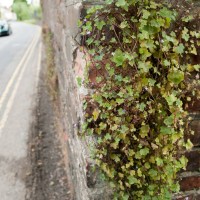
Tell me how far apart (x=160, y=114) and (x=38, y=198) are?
5.93 feet

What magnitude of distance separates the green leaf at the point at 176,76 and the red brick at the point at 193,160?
1.58ft

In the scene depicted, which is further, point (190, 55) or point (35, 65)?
point (35, 65)

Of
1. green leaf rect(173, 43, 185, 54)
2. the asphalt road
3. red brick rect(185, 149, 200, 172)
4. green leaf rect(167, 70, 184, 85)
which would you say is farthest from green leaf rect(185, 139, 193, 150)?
the asphalt road

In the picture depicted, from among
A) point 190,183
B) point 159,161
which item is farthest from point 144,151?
point 190,183

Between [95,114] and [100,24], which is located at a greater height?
[100,24]

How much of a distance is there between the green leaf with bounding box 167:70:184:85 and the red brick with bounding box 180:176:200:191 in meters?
0.63

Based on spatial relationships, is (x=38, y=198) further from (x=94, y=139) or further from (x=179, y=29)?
(x=179, y=29)

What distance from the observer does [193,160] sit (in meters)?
1.70

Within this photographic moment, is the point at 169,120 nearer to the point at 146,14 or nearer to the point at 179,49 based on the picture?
the point at 179,49

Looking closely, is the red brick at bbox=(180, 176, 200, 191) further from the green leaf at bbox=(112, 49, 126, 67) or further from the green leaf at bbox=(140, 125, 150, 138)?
the green leaf at bbox=(112, 49, 126, 67)

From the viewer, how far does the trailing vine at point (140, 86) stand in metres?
1.39

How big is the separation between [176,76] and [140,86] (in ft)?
0.59

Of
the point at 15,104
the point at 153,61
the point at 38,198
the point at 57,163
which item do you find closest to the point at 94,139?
the point at 153,61

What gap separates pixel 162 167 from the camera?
1.57m
